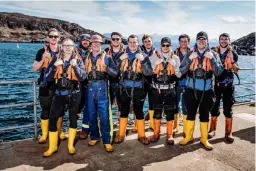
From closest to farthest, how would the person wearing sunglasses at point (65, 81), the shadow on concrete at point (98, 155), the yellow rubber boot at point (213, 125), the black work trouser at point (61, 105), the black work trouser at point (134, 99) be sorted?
the shadow on concrete at point (98, 155) < the person wearing sunglasses at point (65, 81) < the black work trouser at point (61, 105) < the black work trouser at point (134, 99) < the yellow rubber boot at point (213, 125)

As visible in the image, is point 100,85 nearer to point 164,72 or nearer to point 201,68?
point 164,72

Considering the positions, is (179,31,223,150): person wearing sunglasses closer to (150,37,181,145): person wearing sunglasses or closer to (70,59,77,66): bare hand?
(150,37,181,145): person wearing sunglasses

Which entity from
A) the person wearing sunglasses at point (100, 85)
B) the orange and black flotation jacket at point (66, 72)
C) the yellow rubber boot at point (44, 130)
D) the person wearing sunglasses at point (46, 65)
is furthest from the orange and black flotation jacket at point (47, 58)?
the yellow rubber boot at point (44, 130)

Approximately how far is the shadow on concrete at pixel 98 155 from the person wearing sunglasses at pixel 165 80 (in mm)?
532

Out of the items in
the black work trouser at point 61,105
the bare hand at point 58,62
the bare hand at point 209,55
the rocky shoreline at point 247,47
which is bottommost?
the black work trouser at point 61,105

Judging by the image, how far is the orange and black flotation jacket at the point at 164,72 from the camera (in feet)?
19.2

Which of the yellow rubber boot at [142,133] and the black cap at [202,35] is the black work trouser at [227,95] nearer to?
the black cap at [202,35]

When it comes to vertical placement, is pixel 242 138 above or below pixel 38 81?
below

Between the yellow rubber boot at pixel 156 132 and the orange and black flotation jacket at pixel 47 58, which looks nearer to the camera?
the orange and black flotation jacket at pixel 47 58

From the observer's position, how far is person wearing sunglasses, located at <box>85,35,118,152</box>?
5.55 m

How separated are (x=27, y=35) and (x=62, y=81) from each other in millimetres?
200264

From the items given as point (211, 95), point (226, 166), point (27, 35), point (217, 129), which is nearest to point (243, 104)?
point (217, 129)

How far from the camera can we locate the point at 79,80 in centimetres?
524

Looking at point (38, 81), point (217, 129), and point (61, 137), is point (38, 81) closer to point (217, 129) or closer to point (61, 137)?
point (61, 137)
